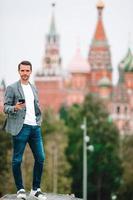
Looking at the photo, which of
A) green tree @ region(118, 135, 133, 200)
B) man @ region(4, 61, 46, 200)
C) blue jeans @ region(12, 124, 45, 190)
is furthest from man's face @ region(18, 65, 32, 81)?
green tree @ region(118, 135, 133, 200)

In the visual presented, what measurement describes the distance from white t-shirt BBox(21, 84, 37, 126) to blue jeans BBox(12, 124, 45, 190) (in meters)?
0.06

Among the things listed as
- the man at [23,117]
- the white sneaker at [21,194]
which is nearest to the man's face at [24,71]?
the man at [23,117]

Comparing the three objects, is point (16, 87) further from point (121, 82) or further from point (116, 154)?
point (121, 82)

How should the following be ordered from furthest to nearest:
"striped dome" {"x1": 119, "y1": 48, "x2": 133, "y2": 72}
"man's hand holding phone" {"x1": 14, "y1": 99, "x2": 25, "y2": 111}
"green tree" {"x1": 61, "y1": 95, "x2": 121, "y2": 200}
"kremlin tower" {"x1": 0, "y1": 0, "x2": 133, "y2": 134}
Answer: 1. "kremlin tower" {"x1": 0, "y1": 0, "x2": 133, "y2": 134}
2. "striped dome" {"x1": 119, "y1": 48, "x2": 133, "y2": 72}
3. "green tree" {"x1": 61, "y1": 95, "x2": 121, "y2": 200}
4. "man's hand holding phone" {"x1": 14, "y1": 99, "x2": 25, "y2": 111}

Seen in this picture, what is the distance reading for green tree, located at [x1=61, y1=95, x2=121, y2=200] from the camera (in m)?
71.0

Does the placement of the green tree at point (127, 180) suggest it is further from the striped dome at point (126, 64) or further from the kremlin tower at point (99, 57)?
the kremlin tower at point (99, 57)

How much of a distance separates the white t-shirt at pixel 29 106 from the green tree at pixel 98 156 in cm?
5624

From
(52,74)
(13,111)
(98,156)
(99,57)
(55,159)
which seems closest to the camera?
(13,111)

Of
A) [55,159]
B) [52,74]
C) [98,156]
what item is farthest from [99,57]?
[55,159]

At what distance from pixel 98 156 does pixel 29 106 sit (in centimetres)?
6205

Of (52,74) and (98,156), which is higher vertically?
(52,74)

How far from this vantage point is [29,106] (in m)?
11.9

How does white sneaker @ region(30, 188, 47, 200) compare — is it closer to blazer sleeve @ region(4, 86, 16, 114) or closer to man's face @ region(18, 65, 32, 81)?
blazer sleeve @ region(4, 86, 16, 114)

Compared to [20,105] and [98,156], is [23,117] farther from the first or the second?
[98,156]
